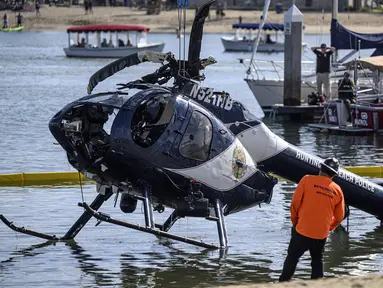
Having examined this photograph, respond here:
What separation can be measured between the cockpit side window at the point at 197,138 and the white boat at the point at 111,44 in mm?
53421

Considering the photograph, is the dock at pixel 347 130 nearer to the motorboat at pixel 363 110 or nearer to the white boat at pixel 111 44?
the motorboat at pixel 363 110

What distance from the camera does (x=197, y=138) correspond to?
13781 mm

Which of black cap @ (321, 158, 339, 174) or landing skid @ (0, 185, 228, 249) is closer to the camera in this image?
black cap @ (321, 158, 339, 174)

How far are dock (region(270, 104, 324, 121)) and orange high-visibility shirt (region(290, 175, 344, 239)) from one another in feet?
74.5

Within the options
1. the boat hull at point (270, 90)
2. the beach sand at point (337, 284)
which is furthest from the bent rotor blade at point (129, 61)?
the boat hull at point (270, 90)

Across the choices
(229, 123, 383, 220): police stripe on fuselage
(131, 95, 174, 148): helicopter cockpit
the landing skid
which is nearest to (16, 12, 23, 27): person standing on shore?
the landing skid

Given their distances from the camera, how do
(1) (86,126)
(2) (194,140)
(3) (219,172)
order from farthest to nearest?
(3) (219,172)
(2) (194,140)
(1) (86,126)

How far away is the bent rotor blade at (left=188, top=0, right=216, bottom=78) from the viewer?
13719mm

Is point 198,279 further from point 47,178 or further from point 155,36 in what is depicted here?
point 155,36

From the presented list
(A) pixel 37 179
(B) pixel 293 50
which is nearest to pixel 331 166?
(A) pixel 37 179

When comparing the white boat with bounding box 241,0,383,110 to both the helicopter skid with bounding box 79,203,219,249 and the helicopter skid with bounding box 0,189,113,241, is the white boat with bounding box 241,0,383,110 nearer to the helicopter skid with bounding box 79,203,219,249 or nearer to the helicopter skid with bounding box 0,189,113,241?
the helicopter skid with bounding box 0,189,113,241

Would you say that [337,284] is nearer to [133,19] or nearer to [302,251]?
[302,251]

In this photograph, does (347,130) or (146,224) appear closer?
(146,224)

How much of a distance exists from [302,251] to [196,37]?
3.58 metres
